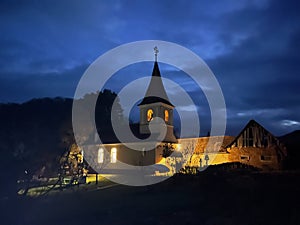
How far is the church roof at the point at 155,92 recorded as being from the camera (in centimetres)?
3731

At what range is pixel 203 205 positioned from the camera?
48.2 ft

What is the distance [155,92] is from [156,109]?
10.9ft

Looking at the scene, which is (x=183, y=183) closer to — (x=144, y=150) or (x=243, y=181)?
(x=243, y=181)

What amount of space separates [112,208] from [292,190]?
9.66 meters

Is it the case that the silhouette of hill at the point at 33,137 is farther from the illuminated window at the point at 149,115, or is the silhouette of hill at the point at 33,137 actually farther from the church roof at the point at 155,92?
the church roof at the point at 155,92

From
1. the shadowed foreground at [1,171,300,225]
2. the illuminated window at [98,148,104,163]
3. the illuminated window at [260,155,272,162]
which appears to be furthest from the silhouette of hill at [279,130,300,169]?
the illuminated window at [98,148,104,163]

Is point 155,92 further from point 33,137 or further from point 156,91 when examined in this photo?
point 33,137

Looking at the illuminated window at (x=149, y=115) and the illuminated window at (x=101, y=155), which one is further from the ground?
the illuminated window at (x=149, y=115)

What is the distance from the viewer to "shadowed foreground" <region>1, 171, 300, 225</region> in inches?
512

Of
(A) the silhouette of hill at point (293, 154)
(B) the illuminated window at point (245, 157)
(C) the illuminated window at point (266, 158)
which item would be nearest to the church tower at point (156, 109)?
(B) the illuminated window at point (245, 157)

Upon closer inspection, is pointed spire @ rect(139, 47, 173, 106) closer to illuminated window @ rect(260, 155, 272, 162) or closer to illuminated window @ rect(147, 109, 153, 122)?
illuminated window @ rect(147, 109, 153, 122)

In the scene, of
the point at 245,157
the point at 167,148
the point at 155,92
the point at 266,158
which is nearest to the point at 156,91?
the point at 155,92

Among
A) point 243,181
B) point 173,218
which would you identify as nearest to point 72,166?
point 173,218

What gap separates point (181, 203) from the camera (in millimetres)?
15312
